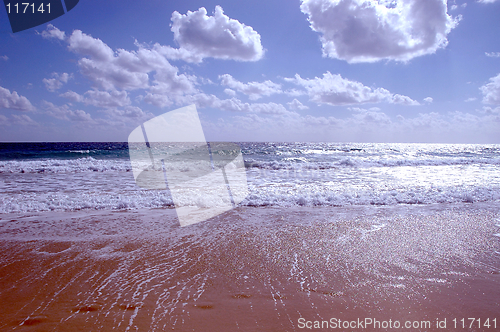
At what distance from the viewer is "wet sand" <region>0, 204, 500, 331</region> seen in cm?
235

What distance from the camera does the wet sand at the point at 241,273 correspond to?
2.35m

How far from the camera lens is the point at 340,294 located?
268cm

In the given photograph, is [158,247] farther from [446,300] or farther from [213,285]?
[446,300]

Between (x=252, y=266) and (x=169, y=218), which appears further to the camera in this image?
(x=169, y=218)

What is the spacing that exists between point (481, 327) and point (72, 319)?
12.2 ft

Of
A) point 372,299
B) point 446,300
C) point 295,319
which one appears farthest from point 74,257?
point 446,300

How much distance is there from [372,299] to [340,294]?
12.5 inches

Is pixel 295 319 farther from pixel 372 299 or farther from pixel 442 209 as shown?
pixel 442 209

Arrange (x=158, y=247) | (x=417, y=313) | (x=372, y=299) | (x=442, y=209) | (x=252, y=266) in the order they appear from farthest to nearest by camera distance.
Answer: (x=442, y=209)
(x=158, y=247)
(x=252, y=266)
(x=372, y=299)
(x=417, y=313)

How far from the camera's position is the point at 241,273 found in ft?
10.2

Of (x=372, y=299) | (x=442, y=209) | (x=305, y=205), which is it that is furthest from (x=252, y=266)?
(x=442, y=209)

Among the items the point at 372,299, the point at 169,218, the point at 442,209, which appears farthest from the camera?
the point at 442,209

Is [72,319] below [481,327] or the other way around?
the other way around

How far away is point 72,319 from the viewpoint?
225 centimetres
